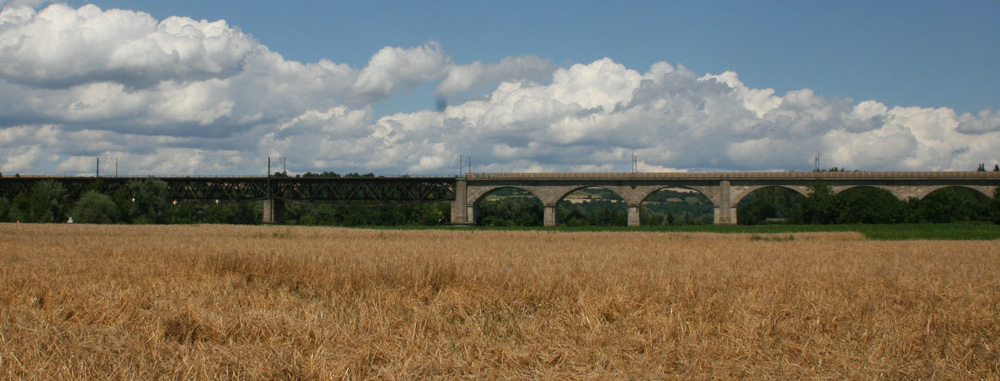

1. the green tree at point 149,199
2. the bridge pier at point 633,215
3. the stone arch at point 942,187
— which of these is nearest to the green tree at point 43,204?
the green tree at point 149,199

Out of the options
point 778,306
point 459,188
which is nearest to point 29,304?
point 778,306

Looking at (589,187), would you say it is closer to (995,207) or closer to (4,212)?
(995,207)

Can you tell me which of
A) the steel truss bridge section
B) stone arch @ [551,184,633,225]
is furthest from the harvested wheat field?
the steel truss bridge section

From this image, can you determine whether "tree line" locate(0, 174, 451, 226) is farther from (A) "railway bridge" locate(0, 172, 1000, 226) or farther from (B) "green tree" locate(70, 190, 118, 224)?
(A) "railway bridge" locate(0, 172, 1000, 226)

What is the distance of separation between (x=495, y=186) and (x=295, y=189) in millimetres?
25248

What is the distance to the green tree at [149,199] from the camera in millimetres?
80037

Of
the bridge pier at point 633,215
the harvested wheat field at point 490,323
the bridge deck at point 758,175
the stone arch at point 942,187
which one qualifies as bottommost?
the bridge pier at point 633,215

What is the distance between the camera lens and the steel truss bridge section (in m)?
A: 85.1

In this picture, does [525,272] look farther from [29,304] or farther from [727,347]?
[29,304]

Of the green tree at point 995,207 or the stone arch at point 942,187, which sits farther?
the stone arch at point 942,187

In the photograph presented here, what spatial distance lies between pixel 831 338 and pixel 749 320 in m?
0.86

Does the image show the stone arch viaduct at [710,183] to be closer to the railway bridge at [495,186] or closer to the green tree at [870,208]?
the railway bridge at [495,186]

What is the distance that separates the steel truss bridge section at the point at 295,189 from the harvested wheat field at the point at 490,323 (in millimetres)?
71961

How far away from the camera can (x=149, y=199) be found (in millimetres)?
81000
